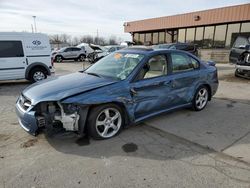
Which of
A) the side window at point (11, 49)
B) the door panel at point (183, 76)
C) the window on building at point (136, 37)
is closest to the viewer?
the door panel at point (183, 76)

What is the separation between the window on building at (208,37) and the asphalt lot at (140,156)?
17.2m

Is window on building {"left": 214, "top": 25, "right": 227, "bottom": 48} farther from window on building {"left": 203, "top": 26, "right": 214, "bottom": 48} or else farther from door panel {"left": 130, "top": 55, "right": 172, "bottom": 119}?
door panel {"left": 130, "top": 55, "right": 172, "bottom": 119}

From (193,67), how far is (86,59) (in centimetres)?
1918

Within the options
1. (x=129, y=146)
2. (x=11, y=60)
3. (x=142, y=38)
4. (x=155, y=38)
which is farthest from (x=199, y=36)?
(x=129, y=146)

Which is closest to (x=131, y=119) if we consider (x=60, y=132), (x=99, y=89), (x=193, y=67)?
(x=99, y=89)

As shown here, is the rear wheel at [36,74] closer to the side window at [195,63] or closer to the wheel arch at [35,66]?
the wheel arch at [35,66]

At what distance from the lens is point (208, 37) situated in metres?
20.4

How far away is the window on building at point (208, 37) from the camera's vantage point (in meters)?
20.1

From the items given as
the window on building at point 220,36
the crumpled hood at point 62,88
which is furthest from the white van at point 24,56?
the window on building at point 220,36

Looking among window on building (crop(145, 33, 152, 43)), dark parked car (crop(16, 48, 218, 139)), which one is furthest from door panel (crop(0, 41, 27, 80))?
window on building (crop(145, 33, 152, 43))

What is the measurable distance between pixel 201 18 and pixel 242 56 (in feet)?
37.4

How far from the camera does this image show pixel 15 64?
8.52m

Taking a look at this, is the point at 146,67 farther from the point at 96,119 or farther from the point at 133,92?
the point at 96,119

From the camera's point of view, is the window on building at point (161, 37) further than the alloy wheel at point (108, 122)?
Yes
